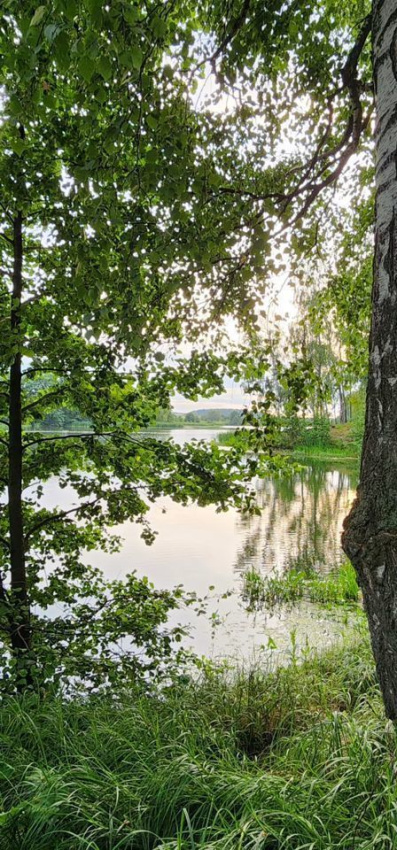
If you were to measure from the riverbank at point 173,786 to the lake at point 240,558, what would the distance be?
1537 millimetres

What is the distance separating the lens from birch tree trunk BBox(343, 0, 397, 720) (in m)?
1.45

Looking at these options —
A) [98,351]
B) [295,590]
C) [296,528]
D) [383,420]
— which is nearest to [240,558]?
[295,590]

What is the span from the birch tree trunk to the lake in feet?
6.70

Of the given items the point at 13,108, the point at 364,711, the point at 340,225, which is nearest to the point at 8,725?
the point at 364,711

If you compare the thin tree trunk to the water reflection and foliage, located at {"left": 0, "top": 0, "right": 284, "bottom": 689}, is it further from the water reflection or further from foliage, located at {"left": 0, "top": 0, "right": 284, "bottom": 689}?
the water reflection

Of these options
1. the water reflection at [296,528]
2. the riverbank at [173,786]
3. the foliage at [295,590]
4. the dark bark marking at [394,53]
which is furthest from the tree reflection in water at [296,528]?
the dark bark marking at [394,53]

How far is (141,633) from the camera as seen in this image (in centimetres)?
345

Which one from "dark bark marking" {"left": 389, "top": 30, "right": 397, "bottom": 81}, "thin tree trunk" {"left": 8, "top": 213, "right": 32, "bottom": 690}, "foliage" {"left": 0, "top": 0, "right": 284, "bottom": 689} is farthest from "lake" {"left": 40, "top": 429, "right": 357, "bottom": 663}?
"dark bark marking" {"left": 389, "top": 30, "right": 397, "bottom": 81}

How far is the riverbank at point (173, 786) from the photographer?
155cm

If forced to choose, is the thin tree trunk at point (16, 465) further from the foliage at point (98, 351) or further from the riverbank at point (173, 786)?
the riverbank at point (173, 786)

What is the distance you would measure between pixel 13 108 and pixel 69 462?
250 centimetres

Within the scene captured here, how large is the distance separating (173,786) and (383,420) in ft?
5.08

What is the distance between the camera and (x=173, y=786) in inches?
72.8

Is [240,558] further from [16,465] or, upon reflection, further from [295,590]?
[16,465]
